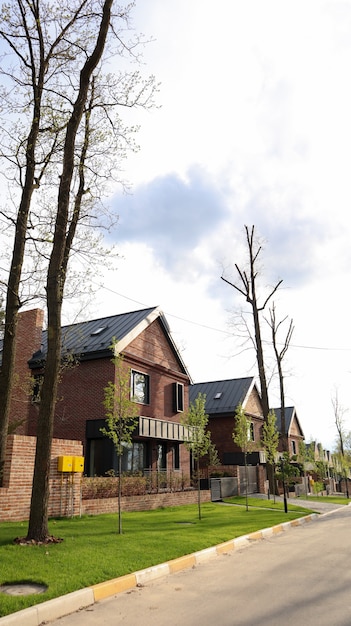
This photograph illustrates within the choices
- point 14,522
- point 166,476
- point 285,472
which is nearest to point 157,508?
point 166,476

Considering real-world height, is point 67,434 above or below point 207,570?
above

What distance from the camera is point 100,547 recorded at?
8992mm

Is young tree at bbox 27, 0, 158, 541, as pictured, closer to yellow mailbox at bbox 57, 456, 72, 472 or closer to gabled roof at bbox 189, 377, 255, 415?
yellow mailbox at bbox 57, 456, 72, 472


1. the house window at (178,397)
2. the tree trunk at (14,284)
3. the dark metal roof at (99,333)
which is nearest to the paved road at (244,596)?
the tree trunk at (14,284)

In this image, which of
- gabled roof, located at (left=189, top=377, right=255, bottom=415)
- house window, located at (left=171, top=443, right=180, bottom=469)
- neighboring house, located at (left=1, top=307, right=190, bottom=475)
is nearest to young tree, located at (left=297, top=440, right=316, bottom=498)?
gabled roof, located at (left=189, top=377, right=255, bottom=415)

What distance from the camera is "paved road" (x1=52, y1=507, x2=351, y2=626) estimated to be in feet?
17.8

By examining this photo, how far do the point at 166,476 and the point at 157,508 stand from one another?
334 centimetres

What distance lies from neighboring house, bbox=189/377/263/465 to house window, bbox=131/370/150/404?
10878 millimetres

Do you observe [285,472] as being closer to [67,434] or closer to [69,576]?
[67,434]

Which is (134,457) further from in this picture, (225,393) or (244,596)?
(244,596)

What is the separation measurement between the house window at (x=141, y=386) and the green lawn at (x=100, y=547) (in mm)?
8553

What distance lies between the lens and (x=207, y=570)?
834 centimetres

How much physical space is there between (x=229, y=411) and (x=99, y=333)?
14.4 m

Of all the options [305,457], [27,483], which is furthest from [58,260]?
[305,457]
